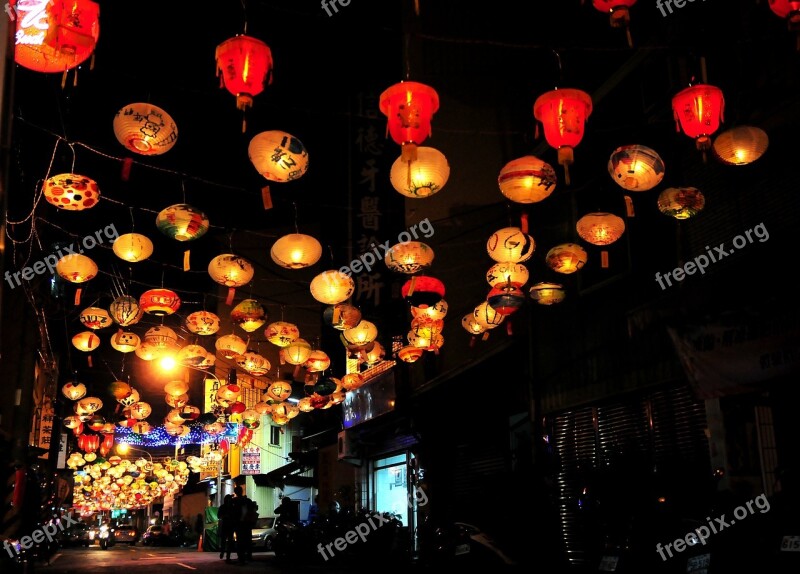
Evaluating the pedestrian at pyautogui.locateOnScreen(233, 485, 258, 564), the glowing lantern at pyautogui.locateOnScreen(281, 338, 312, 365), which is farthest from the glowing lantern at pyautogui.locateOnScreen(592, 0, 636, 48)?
the pedestrian at pyautogui.locateOnScreen(233, 485, 258, 564)

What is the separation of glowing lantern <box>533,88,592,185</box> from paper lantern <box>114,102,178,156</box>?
534 centimetres

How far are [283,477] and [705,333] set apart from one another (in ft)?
94.8

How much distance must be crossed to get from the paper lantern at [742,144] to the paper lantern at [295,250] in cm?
685

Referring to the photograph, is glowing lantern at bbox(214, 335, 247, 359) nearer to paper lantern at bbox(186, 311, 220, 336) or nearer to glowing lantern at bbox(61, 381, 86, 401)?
paper lantern at bbox(186, 311, 220, 336)

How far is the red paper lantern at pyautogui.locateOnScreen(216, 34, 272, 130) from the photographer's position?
29.3 feet

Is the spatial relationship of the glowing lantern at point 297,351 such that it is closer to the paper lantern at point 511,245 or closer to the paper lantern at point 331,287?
the paper lantern at point 331,287

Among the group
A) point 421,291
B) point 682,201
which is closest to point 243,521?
point 421,291

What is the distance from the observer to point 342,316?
15.1m

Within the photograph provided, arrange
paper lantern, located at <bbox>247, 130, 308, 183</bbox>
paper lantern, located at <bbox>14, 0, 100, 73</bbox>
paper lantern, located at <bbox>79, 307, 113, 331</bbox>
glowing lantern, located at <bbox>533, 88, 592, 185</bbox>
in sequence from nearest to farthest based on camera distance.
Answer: paper lantern, located at <bbox>14, 0, 100, 73</bbox>, glowing lantern, located at <bbox>533, 88, 592, 185</bbox>, paper lantern, located at <bbox>247, 130, 308, 183</bbox>, paper lantern, located at <bbox>79, 307, 113, 331</bbox>

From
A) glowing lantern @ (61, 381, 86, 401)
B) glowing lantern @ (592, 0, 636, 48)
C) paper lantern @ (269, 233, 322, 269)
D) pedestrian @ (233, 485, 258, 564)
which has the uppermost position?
glowing lantern @ (592, 0, 636, 48)

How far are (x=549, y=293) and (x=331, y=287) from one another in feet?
14.2

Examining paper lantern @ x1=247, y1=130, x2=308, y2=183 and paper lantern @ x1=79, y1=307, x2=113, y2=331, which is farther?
paper lantern @ x1=79, y1=307, x2=113, y2=331

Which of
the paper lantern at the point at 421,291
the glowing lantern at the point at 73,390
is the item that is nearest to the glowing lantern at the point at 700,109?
the paper lantern at the point at 421,291

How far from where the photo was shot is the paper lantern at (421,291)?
46.2 feet
